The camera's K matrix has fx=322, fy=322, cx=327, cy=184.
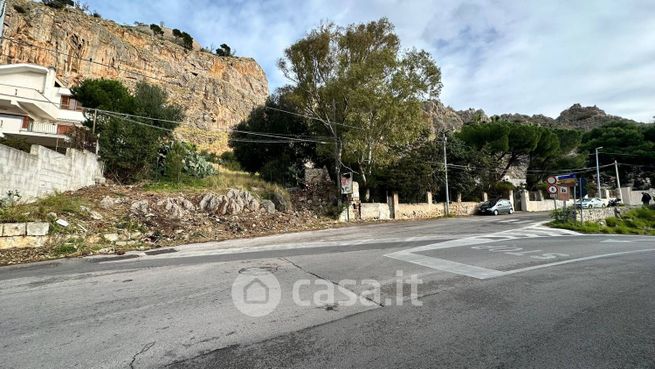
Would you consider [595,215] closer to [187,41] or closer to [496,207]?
[496,207]

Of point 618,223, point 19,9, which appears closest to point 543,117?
point 618,223

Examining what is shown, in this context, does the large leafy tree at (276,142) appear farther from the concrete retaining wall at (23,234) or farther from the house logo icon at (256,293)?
the house logo icon at (256,293)

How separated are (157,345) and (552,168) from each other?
5056 centimetres

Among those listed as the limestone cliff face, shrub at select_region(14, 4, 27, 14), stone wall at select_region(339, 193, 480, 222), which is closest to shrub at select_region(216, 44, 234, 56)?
the limestone cliff face

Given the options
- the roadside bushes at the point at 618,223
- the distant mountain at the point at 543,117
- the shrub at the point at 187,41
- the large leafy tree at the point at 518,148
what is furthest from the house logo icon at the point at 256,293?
the distant mountain at the point at 543,117

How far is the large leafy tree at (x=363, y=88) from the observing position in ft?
68.7

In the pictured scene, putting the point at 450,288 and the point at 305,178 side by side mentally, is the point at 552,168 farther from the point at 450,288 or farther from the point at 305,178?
the point at 450,288

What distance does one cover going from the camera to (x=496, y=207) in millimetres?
29438

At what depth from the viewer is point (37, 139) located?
965 inches

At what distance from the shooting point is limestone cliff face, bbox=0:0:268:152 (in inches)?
1743

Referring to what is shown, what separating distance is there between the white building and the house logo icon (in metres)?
23.3

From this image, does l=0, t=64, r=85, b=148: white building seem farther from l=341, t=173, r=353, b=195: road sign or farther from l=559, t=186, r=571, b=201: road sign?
l=559, t=186, r=571, b=201: road sign

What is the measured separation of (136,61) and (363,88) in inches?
2087

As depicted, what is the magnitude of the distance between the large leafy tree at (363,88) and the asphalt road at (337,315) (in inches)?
591
